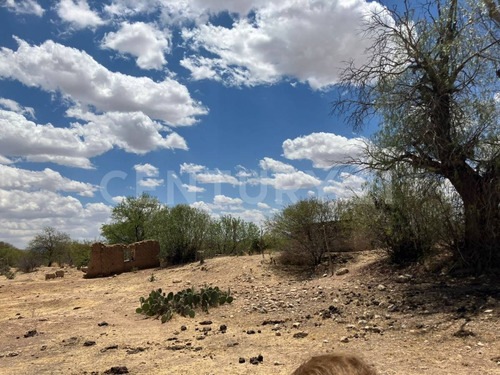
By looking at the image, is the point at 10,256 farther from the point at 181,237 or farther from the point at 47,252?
the point at 181,237

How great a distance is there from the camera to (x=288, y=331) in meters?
7.56

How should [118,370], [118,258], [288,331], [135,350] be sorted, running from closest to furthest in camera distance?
[118,370] → [135,350] → [288,331] → [118,258]

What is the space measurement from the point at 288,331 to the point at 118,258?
1741cm

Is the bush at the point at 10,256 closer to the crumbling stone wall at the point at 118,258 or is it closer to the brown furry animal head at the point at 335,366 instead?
the crumbling stone wall at the point at 118,258

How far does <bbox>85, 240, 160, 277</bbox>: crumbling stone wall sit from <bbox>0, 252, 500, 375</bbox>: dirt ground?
31.5 feet

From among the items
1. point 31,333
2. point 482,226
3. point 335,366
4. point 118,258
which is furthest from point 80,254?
point 335,366

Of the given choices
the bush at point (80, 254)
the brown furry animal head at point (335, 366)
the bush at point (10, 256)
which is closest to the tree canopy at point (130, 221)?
the bush at point (80, 254)

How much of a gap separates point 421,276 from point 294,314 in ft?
12.0

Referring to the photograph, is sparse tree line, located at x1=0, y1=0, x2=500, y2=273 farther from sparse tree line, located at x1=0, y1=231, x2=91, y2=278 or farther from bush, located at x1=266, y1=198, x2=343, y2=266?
sparse tree line, located at x1=0, y1=231, x2=91, y2=278

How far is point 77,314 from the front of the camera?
35.9ft

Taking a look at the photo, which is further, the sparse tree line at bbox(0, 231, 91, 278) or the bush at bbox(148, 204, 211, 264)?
the sparse tree line at bbox(0, 231, 91, 278)

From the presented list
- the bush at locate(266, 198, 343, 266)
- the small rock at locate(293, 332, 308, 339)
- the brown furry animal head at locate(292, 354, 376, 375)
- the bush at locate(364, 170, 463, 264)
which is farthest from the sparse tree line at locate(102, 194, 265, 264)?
the brown furry animal head at locate(292, 354, 376, 375)

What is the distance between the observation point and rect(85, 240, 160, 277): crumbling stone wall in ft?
72.5

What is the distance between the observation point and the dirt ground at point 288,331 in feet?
18.1
